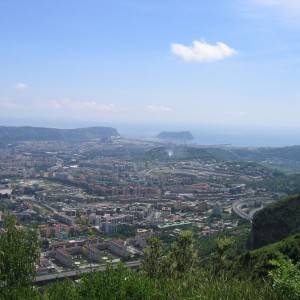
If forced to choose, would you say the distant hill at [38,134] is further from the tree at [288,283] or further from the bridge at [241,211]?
the tree at [288,283]

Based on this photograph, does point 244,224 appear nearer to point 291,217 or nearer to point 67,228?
point 291,217

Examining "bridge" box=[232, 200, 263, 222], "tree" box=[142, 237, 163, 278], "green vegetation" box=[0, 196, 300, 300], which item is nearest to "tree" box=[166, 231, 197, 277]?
"tree" box=[142, 237, 163, 278]

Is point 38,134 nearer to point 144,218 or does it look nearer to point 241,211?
point 144,218

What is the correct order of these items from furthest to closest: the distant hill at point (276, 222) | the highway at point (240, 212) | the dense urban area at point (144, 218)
A: the highway at point (240, 212) < the distant hill at point (276, 222) < the dense urban area at point (144, 218)

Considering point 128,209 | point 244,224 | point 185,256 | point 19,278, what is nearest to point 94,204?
point 128,209

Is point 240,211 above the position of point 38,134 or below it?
below

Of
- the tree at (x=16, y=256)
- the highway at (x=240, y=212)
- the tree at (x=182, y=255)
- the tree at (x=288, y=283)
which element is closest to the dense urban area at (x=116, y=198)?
the highway at (x=240, y=212)

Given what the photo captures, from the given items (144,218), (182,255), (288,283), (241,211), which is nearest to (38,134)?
(144,218)
